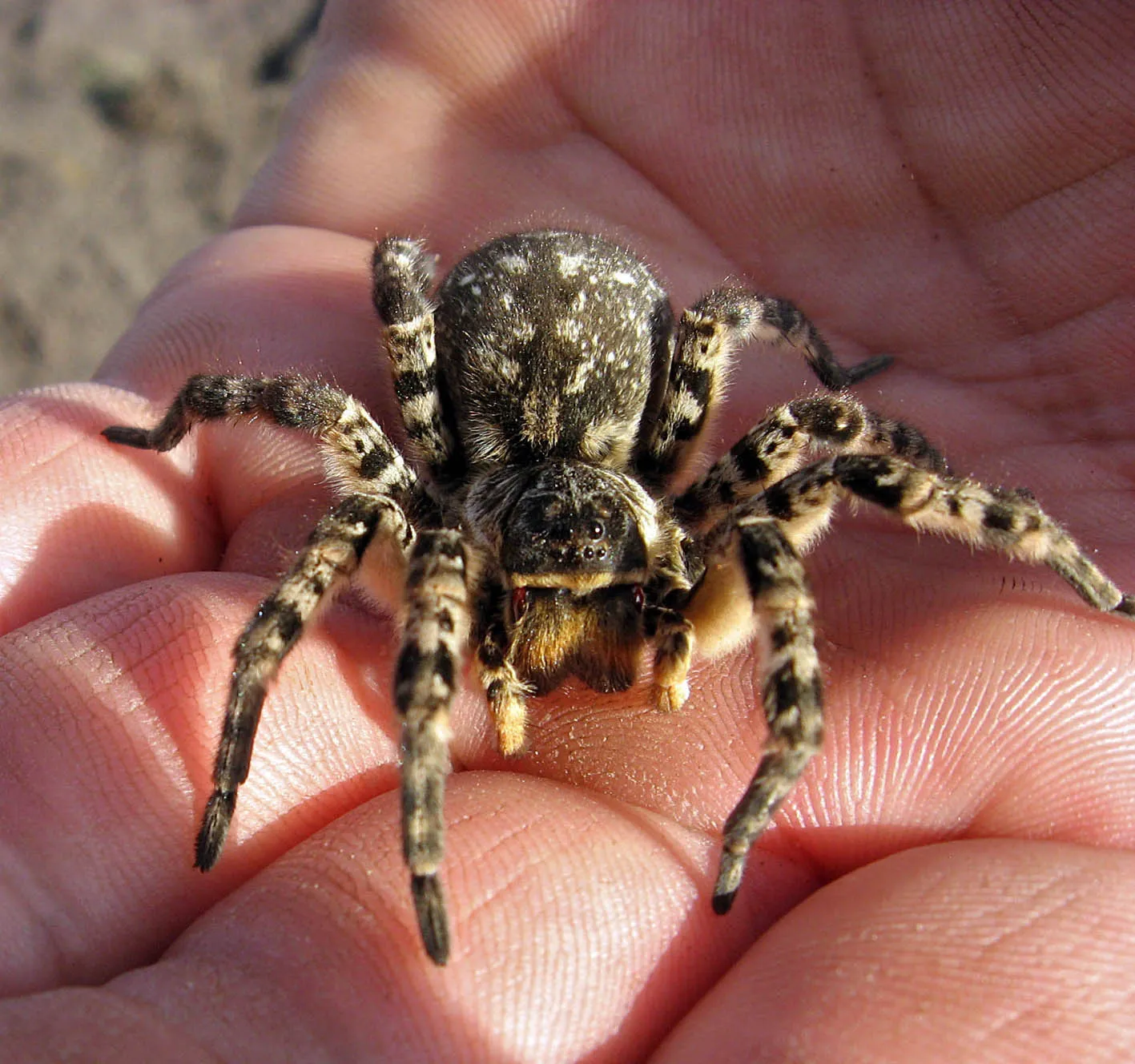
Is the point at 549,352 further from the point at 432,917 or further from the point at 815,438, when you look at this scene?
the point at 432,917

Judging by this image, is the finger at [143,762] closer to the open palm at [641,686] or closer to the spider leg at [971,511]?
the open palm at [641,686]

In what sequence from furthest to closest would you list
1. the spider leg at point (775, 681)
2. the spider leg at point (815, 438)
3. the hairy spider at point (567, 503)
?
the spider leg at point (815, 438)
the hairy spider at point (567, 503)
the spider leg at point (775, 681)

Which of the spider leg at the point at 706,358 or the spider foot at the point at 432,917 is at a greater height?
the spider leg at the point at 706,358

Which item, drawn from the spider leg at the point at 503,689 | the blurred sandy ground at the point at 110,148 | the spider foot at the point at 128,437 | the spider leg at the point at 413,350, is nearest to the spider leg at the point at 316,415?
the spider foot at the point at 128,437

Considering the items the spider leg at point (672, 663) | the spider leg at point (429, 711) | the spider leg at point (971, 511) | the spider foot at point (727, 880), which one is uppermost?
the spider leg at point (971, 511)

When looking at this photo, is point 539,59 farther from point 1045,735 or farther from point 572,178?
point 1045,735

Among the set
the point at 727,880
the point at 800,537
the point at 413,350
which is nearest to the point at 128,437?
the point at 413,350

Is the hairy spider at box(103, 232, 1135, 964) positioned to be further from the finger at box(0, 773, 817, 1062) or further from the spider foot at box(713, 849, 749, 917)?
the finger at box(0, 773, 817, 1062)

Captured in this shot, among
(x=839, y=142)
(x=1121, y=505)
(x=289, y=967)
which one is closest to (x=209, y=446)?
(x=289, y=967)
